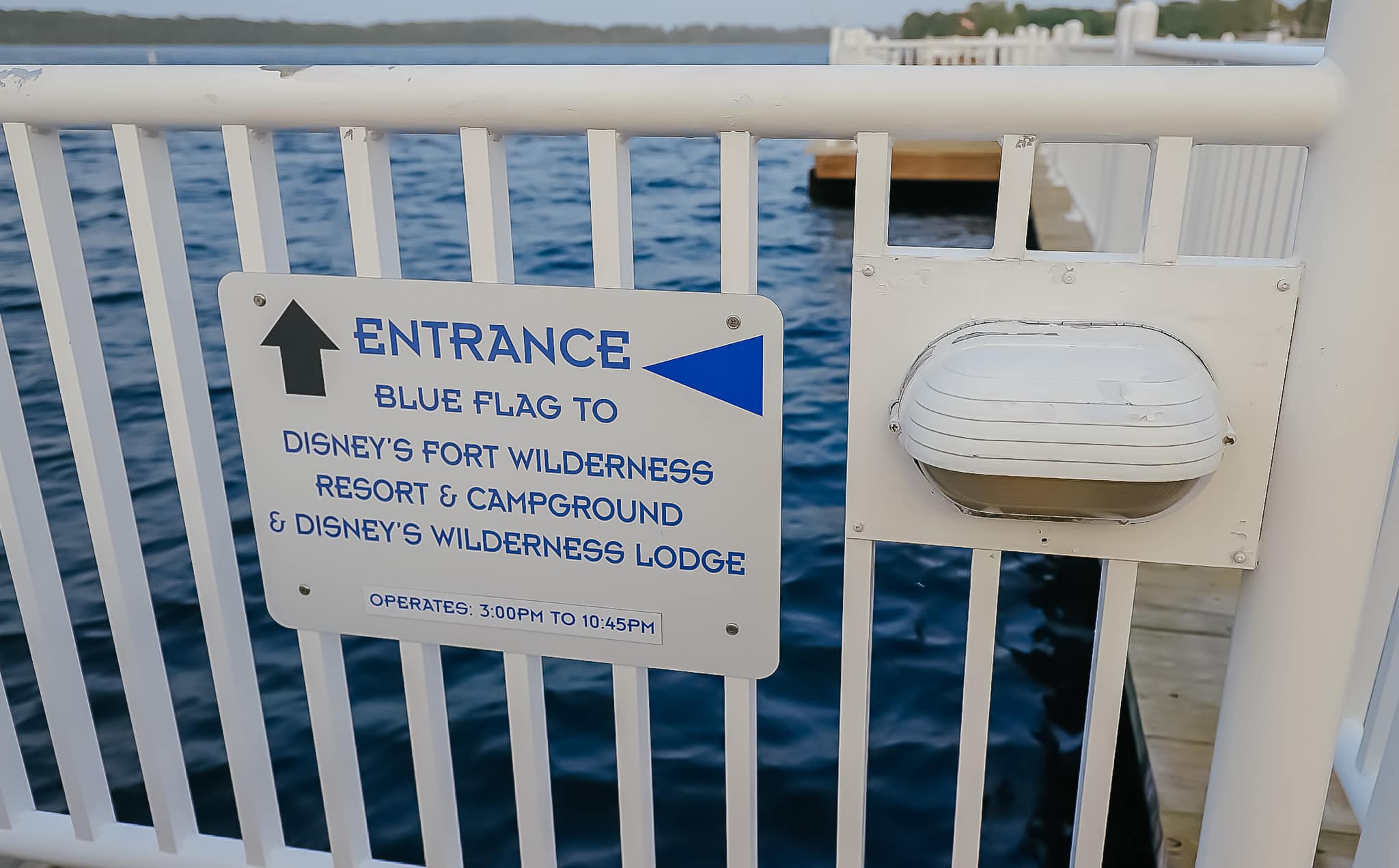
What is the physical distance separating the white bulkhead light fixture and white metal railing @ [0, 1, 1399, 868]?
3.6 inches

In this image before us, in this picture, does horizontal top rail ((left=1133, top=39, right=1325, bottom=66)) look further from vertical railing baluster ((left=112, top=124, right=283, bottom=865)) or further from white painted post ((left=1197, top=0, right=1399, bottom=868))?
vertical railing baluster ((left=112, top=124, right=283, bottom=865))

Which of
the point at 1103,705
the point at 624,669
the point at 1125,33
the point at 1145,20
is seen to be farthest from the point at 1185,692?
the point at 1125,33

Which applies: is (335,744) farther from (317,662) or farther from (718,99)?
(718,99)

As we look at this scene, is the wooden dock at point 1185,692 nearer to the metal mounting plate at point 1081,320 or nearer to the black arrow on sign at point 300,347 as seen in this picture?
the metal mounting plate at point 1081,320

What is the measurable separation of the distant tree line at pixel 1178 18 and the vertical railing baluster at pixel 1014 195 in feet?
0.88

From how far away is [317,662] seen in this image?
1.31 m

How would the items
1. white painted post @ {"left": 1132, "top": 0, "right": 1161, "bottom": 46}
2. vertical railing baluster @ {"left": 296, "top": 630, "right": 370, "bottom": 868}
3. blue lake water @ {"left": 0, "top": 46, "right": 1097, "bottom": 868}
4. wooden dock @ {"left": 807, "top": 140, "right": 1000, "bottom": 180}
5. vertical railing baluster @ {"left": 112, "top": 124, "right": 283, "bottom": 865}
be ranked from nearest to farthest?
vertical railing baluster @ {"left": 112, "top": 124, "right": 283, "bottom": 865}
vertical railing baluster @ {"left": 296, "top": 630, "right": 370, "bottom": 868}
blue lake water @ {"left": 0, "top": 46, "right": 1097, "bottom": 868}
white painted post @ {"left": 1132, "top": 0, "right": 1161, "bottom": 46}
wooden dock @ {"left": 807, "top": 140, "right": 1000, "bottom": 180}

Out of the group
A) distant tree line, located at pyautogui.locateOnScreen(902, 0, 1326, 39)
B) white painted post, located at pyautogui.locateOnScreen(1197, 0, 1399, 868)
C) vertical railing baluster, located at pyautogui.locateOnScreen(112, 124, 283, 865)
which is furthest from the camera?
distant tree line, located at pyautogui.locateOnScreen(902, 0, 1326, 39)

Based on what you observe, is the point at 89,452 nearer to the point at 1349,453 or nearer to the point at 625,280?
the point at 625,280

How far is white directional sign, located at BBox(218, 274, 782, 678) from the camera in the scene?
104cm

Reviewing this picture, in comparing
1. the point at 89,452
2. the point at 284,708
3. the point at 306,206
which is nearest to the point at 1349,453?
the point at 89,452

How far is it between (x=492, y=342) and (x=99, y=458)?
59 centimetres

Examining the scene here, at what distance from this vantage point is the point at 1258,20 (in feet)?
42.5

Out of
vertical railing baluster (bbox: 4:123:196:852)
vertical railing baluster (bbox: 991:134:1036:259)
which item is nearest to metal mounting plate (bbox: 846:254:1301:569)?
vertical railing baluster (bbox: 991:134:1036:259)
